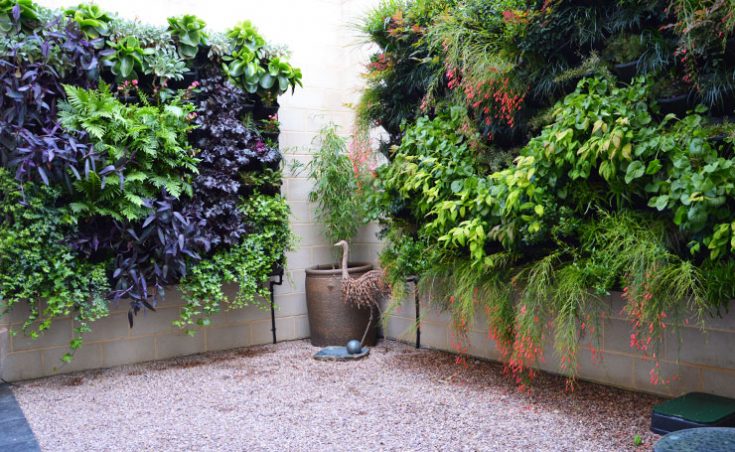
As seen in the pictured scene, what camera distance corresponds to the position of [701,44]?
2.23 m

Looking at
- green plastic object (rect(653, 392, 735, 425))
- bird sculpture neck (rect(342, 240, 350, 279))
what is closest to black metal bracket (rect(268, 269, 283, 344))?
bird sculpture neck (rect(342, 240, 350, 279))

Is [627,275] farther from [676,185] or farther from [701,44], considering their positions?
[701,44]

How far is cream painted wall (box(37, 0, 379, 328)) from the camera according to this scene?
4363mm

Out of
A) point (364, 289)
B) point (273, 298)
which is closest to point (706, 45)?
point (364, 289)

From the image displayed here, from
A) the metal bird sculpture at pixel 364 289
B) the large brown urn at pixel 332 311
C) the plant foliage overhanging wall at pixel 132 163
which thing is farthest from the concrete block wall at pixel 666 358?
the plant foliage overhanging wall at pixel 132 163

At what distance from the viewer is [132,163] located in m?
3.39

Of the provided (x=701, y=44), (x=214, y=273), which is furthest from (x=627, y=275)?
(x=214, y=273)

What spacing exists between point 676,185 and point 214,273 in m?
2.57

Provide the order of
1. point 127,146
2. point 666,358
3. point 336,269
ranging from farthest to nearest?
point 336,269
point 127,146
point 666,358

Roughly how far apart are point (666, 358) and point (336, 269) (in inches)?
82.2

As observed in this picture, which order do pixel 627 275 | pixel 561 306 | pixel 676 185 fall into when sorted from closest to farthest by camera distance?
pixel 676 185
pixel 627 275
pixel 561 306

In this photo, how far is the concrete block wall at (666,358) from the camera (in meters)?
2.69

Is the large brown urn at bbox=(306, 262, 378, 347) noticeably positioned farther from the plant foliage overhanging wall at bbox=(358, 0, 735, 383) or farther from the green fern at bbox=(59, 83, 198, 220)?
the green fern at bbox=(59, 83, 198, 220)

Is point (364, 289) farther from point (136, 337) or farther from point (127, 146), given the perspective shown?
point (127, 146)
